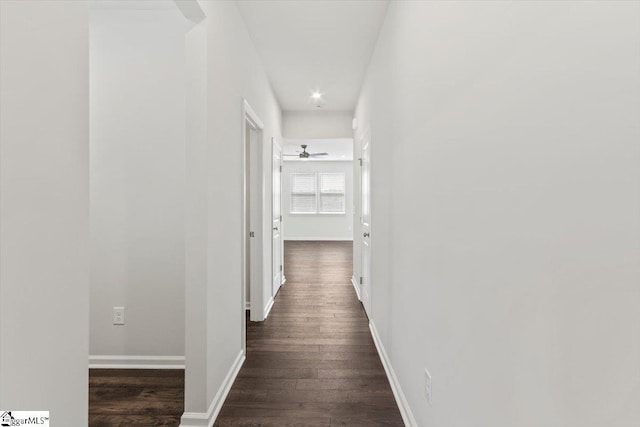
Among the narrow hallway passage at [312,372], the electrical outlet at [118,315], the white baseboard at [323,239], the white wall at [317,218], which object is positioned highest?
the white wall at [317,218]

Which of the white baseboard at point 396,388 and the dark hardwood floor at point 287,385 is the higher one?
the white baseboard at point 396,388

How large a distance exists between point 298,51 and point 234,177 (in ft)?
5.34

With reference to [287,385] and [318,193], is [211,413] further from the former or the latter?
[318,193]

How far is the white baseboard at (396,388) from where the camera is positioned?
6.05ft

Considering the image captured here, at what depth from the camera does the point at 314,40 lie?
10.0 feet

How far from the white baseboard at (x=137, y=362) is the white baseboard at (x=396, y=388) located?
1.60 m

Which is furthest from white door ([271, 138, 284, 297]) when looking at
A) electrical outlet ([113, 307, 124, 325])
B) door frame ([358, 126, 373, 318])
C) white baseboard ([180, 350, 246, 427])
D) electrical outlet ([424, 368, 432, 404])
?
electrical outlet ([424, 368, 432, 404])

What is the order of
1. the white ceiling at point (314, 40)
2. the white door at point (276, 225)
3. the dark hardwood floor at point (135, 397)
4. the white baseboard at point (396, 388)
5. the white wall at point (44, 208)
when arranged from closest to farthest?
the white wall at point (44, 208) < the white baseboard at point (396, 388) < the dark hardwood floor at point (135, 397) < the white ceiling at point (314, 40) < the white door at point (276, 225)

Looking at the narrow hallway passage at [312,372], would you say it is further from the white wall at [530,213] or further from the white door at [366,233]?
the white wall at [530,213]

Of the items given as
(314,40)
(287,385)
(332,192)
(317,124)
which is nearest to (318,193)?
(332,192)

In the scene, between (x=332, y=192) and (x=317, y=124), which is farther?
(x=332, y=192)

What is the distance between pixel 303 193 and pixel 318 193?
0.49 meters

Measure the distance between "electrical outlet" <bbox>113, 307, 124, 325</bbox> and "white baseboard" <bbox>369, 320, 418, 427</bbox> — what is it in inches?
82.3

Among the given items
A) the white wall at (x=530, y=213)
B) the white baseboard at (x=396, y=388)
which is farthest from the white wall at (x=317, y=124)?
the white wall at (x=530, y=213)
